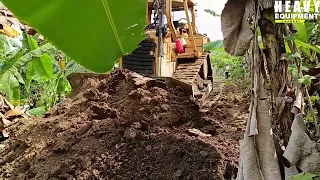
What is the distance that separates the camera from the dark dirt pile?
1.73 meters

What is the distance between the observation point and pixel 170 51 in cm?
455

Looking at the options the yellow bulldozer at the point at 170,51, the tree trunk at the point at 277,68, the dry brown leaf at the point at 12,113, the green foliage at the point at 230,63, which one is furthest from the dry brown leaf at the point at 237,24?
the green foliage at the point at 230,63

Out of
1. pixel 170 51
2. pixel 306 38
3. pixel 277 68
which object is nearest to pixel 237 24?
pixel 277 68

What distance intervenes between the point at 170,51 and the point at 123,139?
2.67 m

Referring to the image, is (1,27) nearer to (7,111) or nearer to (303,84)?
(7,111)

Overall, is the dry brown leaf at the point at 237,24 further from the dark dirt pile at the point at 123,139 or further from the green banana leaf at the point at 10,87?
the green banana leaf at the point at 10,87

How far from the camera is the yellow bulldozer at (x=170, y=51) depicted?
3.88 meters

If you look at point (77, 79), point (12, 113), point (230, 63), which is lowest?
point (12, 113)

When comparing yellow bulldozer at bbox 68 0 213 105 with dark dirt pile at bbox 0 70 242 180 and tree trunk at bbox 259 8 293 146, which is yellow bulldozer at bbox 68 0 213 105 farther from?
tree trunk at bbox 259 8 293 146

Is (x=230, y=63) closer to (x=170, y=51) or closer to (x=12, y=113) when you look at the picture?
(x=170, y=51)

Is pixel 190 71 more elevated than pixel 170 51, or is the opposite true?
pixel 170 51

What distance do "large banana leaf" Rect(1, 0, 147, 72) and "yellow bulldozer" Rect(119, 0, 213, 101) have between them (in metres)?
3.15

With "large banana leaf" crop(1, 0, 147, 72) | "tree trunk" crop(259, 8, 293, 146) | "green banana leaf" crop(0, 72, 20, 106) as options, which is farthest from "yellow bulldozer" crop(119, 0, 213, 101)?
"large banana leaf" crop(1, 0, 147, 72)

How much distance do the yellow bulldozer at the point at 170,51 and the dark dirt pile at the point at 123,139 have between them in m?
1.16
